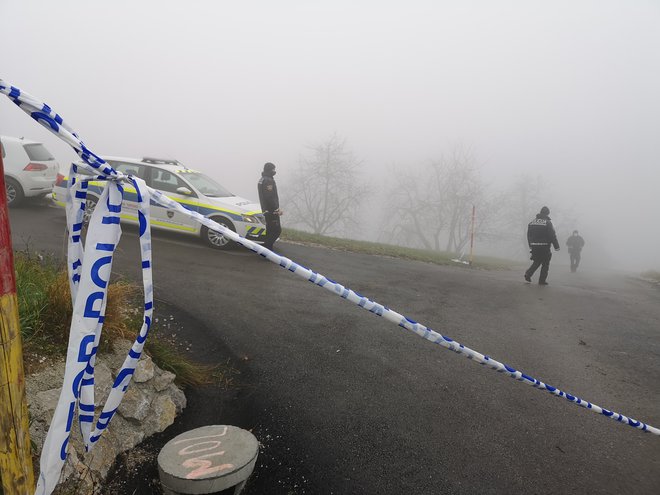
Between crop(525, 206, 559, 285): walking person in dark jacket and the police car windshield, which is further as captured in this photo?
crop(525, 206, 559, 285): walking person in dark jacket

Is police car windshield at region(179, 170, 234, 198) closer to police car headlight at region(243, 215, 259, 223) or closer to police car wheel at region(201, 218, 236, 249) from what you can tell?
police car wheel at region(201, 218, 236, 249)

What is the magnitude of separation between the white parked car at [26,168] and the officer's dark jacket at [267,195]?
6339 millimetres

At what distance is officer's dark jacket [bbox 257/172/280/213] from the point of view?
975 centimetres

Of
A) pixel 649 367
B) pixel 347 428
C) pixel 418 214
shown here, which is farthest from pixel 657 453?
pixel 418 214

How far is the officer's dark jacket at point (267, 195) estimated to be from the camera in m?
9.75

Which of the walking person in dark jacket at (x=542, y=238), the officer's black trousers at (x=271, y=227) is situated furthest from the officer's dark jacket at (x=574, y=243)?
the officer's black trousers at (x=271, y=227)

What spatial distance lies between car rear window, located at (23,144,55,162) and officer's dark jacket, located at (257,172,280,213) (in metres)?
6.38

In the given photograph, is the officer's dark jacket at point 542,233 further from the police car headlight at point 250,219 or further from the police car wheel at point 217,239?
the police car wheel at point 217,239

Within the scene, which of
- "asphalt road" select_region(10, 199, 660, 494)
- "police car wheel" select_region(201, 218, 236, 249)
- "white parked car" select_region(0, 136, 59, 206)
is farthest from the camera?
"white parked car" select_region(0, 136, 59, 206)

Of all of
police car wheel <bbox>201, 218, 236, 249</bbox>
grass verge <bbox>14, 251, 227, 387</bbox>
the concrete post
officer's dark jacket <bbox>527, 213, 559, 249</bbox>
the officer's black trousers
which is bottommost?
the concrete post

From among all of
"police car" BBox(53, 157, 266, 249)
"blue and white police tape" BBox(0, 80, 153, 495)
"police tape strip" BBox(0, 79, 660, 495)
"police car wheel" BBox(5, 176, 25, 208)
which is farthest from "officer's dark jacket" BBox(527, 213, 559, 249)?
"police car wheel" BBox(5, 176, 25, 208)

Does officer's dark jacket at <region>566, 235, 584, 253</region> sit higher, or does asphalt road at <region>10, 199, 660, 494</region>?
officer's dark jacket at <region>566, 235, 584, 253</region>

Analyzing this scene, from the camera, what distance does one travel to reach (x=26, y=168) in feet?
36.2

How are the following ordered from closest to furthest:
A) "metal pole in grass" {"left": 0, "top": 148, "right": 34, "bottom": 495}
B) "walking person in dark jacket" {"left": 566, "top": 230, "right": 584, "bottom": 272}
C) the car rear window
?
"metal pole in grass" {"left": 0, "top": 148, "right": 34, "bottom": 495} < the car rear window < "walking person in dark jacket" {"left": 566, "top": 230, "right": 584, "bottom": 272}
